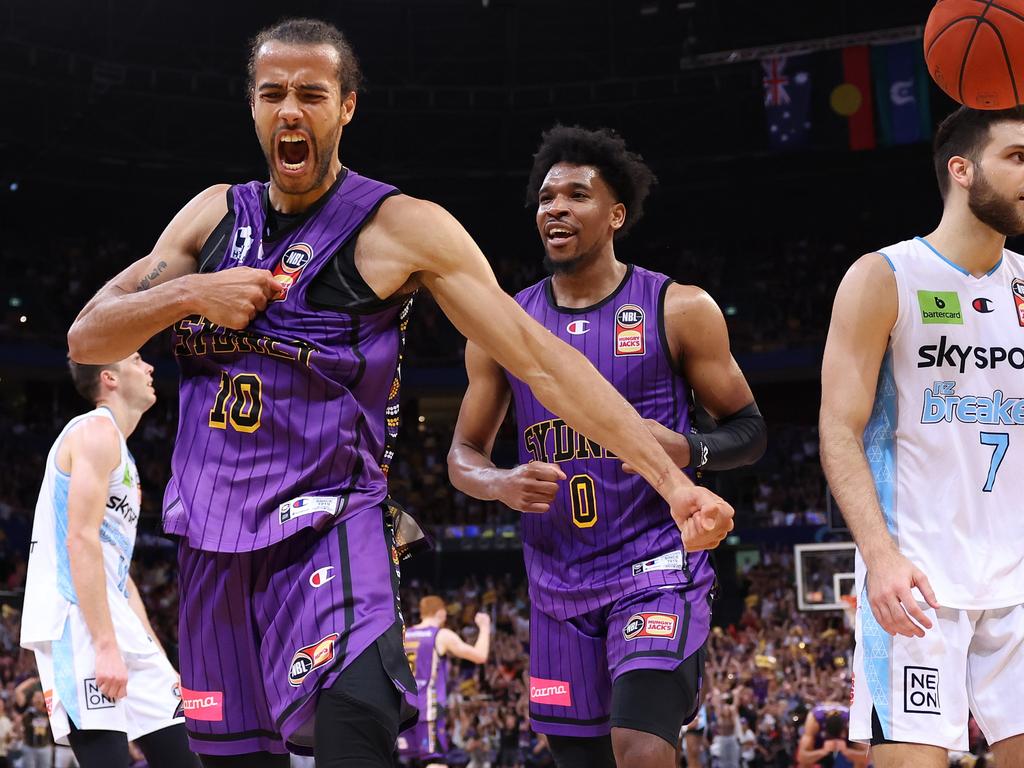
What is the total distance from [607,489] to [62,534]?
238 cm

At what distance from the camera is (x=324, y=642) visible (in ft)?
10.1

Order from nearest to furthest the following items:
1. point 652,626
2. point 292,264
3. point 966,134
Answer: point 292,264, point 966,134, point 652,626

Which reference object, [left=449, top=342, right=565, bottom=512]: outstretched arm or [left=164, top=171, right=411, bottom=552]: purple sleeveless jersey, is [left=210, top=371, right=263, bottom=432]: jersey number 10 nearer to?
[left=164, top=171, right=411, bottom=552]: purple sleeveless jersey

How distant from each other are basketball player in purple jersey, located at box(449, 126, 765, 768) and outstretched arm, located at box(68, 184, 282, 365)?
3.81 ft

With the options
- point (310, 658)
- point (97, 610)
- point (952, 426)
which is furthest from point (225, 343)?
point (952, 426)

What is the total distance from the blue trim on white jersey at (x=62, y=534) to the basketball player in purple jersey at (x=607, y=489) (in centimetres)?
168

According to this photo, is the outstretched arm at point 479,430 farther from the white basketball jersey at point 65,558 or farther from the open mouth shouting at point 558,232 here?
the white basketball jersey at point 65,558

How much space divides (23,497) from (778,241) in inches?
666

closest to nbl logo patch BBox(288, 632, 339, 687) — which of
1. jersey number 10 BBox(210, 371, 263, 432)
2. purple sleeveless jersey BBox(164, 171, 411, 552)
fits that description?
purple sleeveless jersey BBox(164, 171, 411, 552)

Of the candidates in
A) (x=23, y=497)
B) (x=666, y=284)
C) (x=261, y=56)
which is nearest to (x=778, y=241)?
(x=23, y=497)

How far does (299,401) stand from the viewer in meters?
3.30

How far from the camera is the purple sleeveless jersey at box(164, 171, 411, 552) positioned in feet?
10.7

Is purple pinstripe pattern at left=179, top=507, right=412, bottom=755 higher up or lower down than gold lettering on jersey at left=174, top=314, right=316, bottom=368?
lower down

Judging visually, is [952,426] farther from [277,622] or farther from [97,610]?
[97,610]
